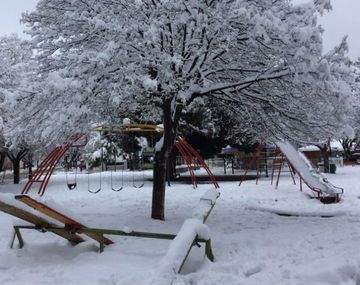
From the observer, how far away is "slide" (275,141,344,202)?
1398 centimetres

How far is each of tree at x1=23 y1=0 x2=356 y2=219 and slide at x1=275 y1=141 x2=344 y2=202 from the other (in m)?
3.04

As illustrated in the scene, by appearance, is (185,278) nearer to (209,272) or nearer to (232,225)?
(209,272)

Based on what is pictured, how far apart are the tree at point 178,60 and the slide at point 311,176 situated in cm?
304

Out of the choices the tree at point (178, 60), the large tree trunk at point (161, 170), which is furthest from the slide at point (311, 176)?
the large tree trunk at point (161, 170)

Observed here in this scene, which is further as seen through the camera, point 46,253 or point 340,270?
point 46,253

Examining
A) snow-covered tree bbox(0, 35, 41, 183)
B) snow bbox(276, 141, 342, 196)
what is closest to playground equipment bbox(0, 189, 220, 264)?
snow-covered tree bbox(0, 35, 41, 183)

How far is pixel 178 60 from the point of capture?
7.21 m

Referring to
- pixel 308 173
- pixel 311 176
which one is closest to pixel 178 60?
pixel 311 176

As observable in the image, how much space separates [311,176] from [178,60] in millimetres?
10015

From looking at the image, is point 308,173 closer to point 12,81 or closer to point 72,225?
point 72,225

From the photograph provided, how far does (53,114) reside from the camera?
7648 millimetres

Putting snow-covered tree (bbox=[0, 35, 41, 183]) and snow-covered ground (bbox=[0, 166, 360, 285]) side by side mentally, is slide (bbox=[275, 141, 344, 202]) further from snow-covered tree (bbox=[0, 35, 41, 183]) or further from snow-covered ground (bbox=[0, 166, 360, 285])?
snow-covered tree (bbox=[0, 35, 41, 183])

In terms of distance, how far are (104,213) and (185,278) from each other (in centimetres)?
658

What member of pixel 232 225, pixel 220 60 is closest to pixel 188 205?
pixel 232 225
